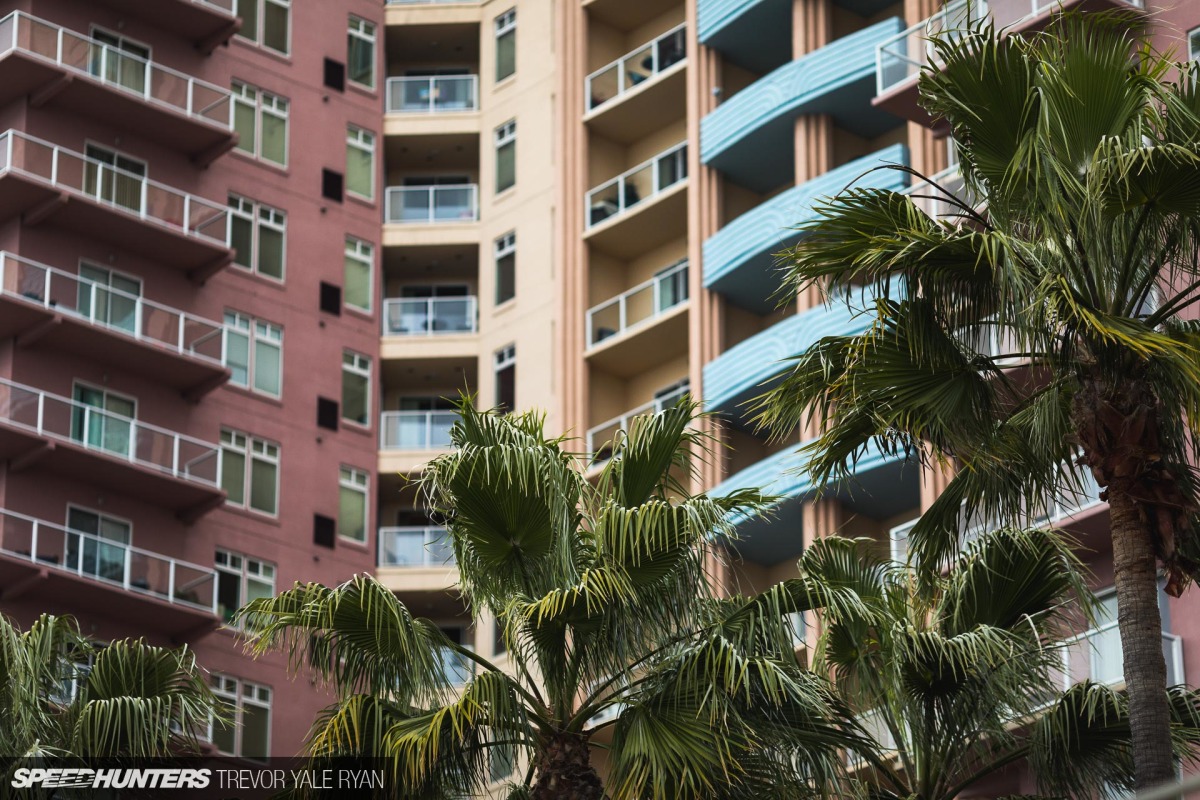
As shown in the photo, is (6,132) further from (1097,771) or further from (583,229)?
(1097,771)

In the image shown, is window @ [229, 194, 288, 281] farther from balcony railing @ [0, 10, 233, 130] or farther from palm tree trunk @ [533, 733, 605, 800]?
palm tree trunk @ [533, 733, 605, 800]

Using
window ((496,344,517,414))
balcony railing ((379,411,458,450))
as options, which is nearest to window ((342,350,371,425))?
balcony railing ((379,411,458,450))

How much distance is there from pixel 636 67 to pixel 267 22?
11022 mm

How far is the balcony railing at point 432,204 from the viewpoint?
67.8 m

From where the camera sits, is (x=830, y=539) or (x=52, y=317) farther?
(x=52, y=317)

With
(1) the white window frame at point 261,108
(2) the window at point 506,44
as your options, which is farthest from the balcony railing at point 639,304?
(1) the white window frame at point 261,108

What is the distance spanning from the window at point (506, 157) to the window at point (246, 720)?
55.0 feet

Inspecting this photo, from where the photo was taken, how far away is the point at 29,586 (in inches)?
2104

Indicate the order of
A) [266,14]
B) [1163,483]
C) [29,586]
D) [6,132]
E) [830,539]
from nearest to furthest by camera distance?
[1163,483]
[830,539]
[29,586]
[6,132]
[266,14]

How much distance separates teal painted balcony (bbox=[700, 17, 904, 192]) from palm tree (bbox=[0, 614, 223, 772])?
84.7 feet

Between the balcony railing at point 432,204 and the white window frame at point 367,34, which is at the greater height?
the white window frame at point 367,34

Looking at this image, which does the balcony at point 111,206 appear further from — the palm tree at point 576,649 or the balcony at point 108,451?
the palm tree at point 576,649

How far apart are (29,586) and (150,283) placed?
32.5 feet

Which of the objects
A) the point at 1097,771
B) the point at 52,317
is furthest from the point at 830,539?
the point at 52,317
